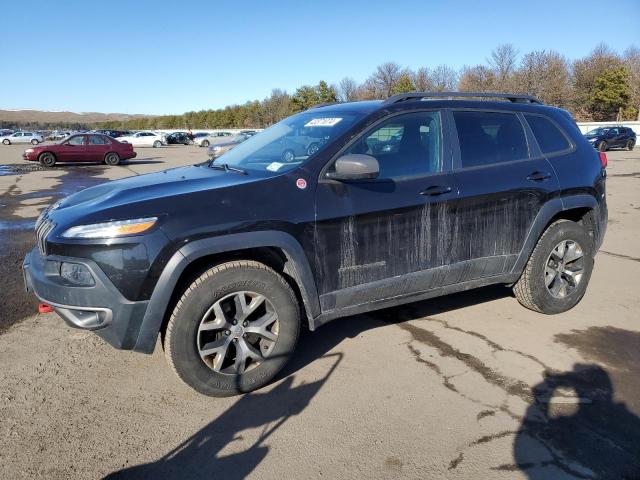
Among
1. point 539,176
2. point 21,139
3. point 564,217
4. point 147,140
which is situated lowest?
point 564,217

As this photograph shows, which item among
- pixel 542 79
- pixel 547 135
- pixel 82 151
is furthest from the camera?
pixel 542 79

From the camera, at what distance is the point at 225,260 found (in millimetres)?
3053

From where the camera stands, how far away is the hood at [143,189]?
116 inches

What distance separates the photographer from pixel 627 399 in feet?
9.98

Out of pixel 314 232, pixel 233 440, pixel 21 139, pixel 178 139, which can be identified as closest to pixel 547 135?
pixel 314 232

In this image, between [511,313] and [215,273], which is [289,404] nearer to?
[215,273]

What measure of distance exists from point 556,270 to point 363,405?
2447mm

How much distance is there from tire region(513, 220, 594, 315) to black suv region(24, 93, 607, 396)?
1 cm

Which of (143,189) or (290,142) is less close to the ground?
(290,142)

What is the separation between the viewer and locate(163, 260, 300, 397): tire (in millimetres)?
2891

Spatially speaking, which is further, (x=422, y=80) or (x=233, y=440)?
(x=422, y=80)

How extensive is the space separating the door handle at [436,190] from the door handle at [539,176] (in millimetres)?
900

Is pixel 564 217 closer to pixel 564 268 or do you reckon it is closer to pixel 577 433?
pixel 564 268

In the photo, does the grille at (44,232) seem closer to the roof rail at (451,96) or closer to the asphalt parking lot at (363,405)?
the asphalt parking lot at (363,405)
